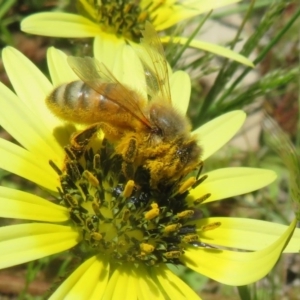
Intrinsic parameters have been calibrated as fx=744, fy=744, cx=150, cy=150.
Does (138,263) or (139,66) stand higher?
(139,66)

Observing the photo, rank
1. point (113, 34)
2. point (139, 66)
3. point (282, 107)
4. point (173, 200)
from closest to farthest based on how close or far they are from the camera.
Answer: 1. point (173, 200)
2. point (139, 66)
3. point (113, 34)
4. point (282, 107)

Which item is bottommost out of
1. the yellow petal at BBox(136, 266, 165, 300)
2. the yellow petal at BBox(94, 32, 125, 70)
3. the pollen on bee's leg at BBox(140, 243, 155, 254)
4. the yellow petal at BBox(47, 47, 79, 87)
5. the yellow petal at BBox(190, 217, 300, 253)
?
the yellow petal at BBox(136, 266, 165, 300)

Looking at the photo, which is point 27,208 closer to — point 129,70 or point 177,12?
point 129,70

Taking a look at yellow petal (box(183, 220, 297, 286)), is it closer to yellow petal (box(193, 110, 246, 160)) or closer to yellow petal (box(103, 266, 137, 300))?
yellow petal (box(103, 266, 137, 300))

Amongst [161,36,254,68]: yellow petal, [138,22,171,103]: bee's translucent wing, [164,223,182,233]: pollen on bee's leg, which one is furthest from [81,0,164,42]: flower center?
[164,223,182,233]: pollen on bee's leg

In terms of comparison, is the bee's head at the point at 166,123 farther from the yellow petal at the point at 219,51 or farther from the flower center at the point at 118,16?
the flower center at the point at 118,16

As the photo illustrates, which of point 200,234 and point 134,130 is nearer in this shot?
point 134,130

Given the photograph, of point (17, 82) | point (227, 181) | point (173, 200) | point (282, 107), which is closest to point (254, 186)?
point (227, 181)

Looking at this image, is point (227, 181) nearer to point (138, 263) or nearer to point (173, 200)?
point (173, 200)
